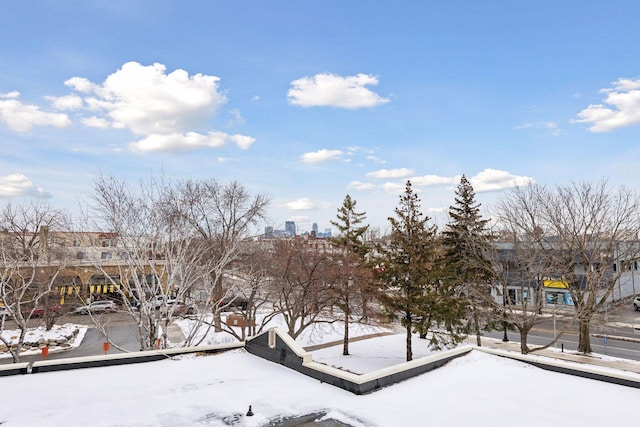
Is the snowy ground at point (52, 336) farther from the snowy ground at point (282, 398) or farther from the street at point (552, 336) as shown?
the snowy ground at point (282, 398)

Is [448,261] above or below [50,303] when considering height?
above

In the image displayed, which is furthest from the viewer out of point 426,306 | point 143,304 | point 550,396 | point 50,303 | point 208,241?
point 50,303

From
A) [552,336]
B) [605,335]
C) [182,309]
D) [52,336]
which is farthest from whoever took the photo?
[552,336]

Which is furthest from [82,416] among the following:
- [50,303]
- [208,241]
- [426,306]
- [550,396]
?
[50,303]

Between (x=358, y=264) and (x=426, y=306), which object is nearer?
(x=426, y=306)

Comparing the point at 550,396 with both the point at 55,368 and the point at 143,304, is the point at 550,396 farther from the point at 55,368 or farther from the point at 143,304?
the point at 143,304

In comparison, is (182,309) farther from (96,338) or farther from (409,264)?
(409,264)

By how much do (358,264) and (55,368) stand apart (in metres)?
15.9

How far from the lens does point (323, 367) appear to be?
9.37 meters

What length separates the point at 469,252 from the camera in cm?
2573

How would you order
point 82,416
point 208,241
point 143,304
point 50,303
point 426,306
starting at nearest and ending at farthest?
1. point 82,416
2. point 143,304
3. point 426,306
4. point 208,241
5. point 50,303

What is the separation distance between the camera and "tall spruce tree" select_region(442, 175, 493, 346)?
76.8 feet

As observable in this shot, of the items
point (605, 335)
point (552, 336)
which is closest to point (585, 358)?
point (605, 335)

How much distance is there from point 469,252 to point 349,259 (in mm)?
9134
